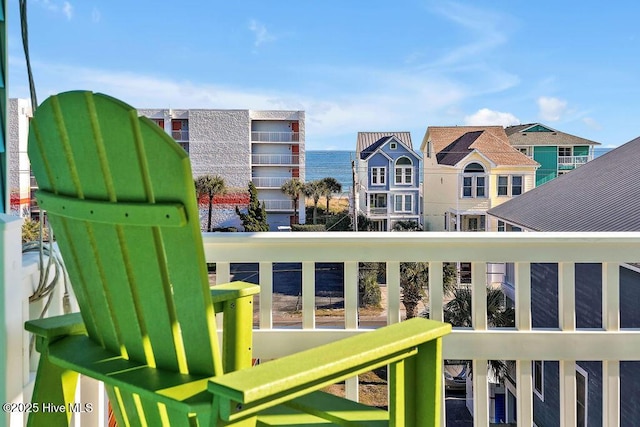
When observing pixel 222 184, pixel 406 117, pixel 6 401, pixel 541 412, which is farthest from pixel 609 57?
pixel 6 401

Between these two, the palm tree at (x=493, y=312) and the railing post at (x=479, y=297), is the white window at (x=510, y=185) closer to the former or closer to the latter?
the palm tree at (x=493, y=312)

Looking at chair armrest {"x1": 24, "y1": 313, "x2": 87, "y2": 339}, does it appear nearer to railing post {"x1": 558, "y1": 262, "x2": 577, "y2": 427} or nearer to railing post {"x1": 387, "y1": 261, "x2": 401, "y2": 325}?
railing post {"x1": 387, "y1": 261, "x2": 401, "y2": 325}

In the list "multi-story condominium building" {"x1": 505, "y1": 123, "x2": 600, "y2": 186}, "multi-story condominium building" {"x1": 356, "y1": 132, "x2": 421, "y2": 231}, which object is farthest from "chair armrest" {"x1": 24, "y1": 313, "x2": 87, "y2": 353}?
"multi-story condominium building" {"x1": 356, "y1": 132, "x2": 421, "y2": 231}

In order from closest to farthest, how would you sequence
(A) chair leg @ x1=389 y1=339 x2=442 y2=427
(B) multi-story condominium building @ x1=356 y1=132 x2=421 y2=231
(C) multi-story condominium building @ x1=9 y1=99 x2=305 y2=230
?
(A) chair leg @ x1=389 y1=339 x2=442 y2=427
(B) multi-story condominium building @ x1=356 y1=132 x2=421 y2=231
(C) multi-story condominium building @ x1=9 y1=99 x2=305 y2=230

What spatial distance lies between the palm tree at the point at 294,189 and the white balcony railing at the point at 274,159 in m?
0.71

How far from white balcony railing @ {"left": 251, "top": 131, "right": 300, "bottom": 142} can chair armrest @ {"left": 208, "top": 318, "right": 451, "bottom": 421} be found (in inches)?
513

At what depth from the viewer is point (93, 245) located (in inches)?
38.2

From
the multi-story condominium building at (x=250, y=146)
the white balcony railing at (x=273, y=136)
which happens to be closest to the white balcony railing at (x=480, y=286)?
the multi-story condominium building at (x=250, y=146)

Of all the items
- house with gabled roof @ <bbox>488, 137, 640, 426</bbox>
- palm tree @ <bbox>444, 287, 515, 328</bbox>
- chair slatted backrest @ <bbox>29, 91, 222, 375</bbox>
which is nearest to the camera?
chair slatted backrest @ <bbox>29, 91, 222, 375</bbox>

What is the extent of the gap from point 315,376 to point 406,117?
21.5 metres

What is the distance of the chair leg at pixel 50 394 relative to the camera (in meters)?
1.09

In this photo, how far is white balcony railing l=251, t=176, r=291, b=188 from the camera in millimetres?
12789

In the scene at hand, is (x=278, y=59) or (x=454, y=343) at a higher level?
(x=278, y=59)

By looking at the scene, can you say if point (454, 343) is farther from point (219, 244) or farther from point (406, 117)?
point (406, 117)
